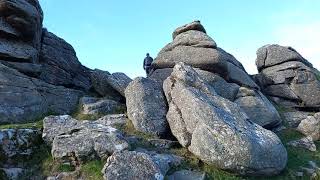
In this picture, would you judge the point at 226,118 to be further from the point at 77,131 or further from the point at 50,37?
the point at 50,37

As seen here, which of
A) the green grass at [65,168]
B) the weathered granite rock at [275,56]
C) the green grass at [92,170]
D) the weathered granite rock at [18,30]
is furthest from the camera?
the weathered granite rock at [275,56]

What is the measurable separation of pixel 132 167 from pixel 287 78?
77.0 feet

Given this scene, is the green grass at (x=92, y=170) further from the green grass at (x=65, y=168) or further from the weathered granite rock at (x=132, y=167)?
the green grass at (x=65, y=168)

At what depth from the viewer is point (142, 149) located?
2345 centimetres

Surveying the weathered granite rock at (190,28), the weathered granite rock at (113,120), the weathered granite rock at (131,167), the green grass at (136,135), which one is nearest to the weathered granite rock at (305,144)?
the green grass at (136,135)

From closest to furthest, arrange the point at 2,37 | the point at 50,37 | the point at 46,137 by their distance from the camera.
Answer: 1. the point at 46,137
2. the point at 2,37
3. the point at 50,37

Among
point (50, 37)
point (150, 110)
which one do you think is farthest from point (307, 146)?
point (50, 37)

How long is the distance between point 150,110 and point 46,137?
669 cm

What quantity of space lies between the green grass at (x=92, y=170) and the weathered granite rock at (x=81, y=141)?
41 centimetres

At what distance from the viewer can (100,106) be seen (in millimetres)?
30031

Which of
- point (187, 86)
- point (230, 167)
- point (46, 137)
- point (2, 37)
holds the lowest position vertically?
point (230, 167)

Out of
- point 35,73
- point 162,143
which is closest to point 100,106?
point 35,73

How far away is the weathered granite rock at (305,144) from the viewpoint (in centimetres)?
2944

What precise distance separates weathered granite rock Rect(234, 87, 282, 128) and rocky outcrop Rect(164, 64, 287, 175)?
15.7ft
